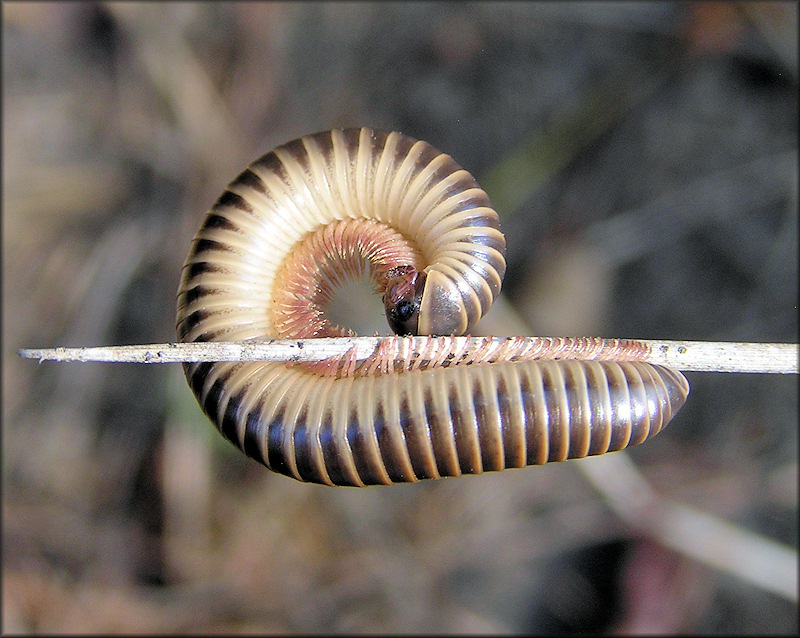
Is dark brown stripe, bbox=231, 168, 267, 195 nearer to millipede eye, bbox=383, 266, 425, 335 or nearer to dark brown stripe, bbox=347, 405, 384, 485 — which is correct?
millipede eye, bbox=383, 266, 425, 335

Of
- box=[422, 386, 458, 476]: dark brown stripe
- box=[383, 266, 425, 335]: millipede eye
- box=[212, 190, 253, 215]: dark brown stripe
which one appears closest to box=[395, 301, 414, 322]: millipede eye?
box=[383, 266, 425, 335]: millipede eye

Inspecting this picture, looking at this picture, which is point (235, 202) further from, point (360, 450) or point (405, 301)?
point (360, 450)

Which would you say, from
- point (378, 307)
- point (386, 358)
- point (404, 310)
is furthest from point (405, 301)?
point (378, 307)

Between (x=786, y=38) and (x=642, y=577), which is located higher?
(x=786, y=38)

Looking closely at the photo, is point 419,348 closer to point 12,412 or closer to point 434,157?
point 434,157

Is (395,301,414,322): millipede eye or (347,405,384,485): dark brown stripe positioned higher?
(395,301,414,322): millipede eye

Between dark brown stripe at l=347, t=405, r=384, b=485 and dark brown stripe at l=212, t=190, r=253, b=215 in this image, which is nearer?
dark brown stripe at l=347, t=405, r=384, b=485

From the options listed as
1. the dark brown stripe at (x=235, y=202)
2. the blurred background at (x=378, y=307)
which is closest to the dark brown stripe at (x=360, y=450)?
the dark brown stripe at (x=235, y=202)

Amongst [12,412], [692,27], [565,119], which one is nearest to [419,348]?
[565,119]
